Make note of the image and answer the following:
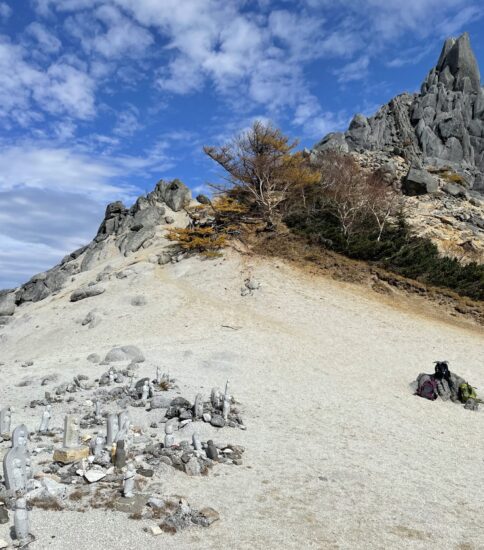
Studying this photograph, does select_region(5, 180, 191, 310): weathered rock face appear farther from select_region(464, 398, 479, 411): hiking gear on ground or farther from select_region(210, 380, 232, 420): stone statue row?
select_region(464, 398, 479, 411): hiking gear on ground

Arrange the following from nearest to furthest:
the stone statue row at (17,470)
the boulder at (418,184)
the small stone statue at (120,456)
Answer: the stone statue row at (17,470), the small stone statue at (120,456), the boulder at (418,184)

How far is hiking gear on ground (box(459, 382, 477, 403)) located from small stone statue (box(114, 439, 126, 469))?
11725 millimetres

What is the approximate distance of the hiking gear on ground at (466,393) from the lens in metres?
15.0

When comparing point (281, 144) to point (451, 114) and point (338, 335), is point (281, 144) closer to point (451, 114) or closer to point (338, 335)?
point (338, 335)

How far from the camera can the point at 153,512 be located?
6.93m

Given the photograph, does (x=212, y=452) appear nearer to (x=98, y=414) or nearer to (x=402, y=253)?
(x=98, y=414)

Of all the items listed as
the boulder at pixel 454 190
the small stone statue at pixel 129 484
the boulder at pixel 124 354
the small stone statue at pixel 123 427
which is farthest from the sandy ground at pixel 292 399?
the boulder at pixel 454 190

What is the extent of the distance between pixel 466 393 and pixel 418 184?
26839 mm

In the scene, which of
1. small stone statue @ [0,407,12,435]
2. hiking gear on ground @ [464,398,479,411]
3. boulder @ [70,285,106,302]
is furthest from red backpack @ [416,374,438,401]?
boulder @ [70,285,106,302]

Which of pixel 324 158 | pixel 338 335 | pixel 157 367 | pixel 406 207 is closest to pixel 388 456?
pixel 157 367

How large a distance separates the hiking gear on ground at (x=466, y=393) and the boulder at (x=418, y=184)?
86.3 feet

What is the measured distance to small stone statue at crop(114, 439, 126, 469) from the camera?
27.1 feet

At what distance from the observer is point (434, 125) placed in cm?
6359

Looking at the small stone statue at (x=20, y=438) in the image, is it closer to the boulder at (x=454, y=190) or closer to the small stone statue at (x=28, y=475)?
the small stone statue at (x=28, y=475)
